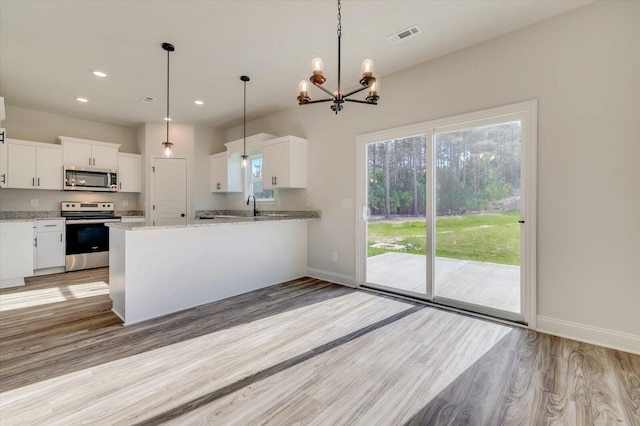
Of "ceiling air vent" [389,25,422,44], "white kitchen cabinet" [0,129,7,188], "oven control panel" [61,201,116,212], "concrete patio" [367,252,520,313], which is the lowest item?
"concrete patio" [367,252,520,313]

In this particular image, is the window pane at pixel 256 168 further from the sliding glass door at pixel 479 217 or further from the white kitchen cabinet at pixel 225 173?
the sliding glass door at pixel 479 217

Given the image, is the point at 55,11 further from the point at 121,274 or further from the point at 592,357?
the point at 592,357

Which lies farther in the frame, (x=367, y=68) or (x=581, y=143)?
(x=581, y=143)

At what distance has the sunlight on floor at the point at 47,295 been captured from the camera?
132 inches

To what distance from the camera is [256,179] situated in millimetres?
5766

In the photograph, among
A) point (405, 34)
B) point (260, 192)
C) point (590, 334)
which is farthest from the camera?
point (260, 192)

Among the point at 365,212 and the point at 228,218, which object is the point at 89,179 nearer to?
the point at 228,218

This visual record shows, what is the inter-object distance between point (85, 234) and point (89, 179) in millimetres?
1045

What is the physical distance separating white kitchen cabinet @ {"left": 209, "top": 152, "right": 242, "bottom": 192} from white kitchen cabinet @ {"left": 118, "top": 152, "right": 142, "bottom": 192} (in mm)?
1497

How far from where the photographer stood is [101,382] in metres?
1.89

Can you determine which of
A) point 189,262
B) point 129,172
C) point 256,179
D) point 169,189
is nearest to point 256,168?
point 256,179

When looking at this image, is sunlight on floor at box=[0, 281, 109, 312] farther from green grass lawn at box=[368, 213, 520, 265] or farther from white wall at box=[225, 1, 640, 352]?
white wall at box=[225, 1, 640, 352]

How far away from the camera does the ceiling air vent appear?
9.03 feet

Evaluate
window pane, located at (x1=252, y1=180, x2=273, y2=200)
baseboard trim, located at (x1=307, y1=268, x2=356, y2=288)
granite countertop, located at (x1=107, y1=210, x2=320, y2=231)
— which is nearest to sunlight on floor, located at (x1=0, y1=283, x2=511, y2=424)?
granite countertop, located at (x1=107, y1=210, x2=320, y2=231)
